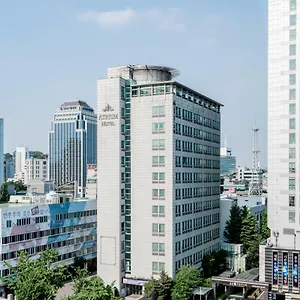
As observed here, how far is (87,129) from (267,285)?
114522 mm

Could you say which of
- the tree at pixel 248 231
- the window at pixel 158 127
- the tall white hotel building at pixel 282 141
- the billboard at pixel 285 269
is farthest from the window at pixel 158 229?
the tree at pixel 248 231

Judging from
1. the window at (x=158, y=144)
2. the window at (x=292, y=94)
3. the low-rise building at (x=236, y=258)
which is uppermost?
the window at (x=292, y=94)

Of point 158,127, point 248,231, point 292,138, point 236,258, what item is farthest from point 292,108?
point 248,231

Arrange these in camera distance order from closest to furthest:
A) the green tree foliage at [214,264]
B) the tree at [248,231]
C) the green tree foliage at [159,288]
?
the green tree foliage at [159,288]
the green tree foliage at [214,264]
the tree at [248,231]

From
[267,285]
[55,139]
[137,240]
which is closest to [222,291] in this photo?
[267,285]

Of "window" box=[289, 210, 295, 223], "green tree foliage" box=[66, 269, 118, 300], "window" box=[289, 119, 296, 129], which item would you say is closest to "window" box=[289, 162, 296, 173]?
"window" box=[289, 119, 296, 129]

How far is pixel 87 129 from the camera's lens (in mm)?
151250

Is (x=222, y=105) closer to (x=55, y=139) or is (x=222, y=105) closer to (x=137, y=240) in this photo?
(x=137, y=240)

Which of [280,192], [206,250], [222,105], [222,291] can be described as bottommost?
[222,291]

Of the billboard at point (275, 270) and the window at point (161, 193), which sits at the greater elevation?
the window at point (161, 193)

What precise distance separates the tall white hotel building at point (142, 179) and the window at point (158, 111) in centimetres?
10

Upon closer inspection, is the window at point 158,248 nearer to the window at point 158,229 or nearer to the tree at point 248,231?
the window at point 158,229

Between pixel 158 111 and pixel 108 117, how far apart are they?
524 centimetres

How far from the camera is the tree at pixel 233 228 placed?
5941cm
